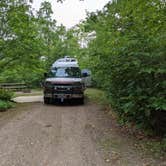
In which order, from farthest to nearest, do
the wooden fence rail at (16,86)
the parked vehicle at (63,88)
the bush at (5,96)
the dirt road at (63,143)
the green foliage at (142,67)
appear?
the wooden fence rail at (16,86) → the bush at (5,96) → the parked vehicle at (63,88) → the green foliage at (142,67) → the dirt road at (63,143)

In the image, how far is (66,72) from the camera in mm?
15609

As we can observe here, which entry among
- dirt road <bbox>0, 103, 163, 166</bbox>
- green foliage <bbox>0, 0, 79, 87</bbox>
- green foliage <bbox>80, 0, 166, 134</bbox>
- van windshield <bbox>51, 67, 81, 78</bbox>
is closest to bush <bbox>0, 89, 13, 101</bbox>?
green foliage <bbox>0, 0, 79, 87</bbox>

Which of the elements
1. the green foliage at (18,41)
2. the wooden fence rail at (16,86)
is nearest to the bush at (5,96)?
the green foliage at (18,41)

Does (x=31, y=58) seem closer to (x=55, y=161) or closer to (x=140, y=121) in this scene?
(x=140, y=121)

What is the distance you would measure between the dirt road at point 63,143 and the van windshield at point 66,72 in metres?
4.63

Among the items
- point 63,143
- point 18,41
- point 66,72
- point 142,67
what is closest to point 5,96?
point 18,41

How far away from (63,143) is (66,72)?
28.2 feet

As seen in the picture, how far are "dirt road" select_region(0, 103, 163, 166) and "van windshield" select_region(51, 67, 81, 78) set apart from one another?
463 centimetres

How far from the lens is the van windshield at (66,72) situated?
50.6ft

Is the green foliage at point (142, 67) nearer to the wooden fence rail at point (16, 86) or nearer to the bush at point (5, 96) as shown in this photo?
the bush at point (5, 96)

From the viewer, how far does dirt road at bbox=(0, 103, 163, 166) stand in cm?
592

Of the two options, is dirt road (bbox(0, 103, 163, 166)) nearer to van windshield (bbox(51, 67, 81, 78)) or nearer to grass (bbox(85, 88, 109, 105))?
grass (bbox(85, 88, 109, 105))

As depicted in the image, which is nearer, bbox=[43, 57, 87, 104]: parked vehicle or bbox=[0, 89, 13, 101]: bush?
bbox=[43, 57, 87, 104]: parked vehicle

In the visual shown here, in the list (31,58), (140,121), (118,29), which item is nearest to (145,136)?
(140,121)
